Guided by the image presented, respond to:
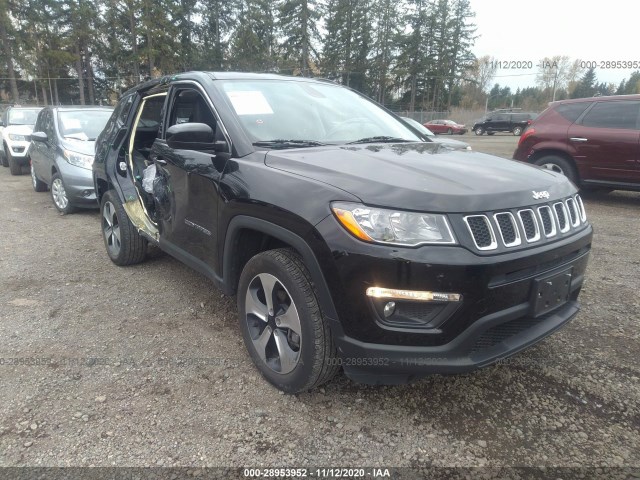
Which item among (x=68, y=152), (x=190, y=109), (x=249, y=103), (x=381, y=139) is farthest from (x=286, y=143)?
(x=68, y=152)

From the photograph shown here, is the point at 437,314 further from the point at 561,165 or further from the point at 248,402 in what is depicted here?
the point at 561,165

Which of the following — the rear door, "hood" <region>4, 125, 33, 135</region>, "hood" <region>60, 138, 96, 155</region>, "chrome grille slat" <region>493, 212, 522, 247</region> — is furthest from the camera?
"hood" <region>4, 125, 33, 135</region>

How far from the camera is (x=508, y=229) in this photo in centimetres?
196

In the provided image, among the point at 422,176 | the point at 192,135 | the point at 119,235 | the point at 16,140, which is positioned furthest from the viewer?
the point at 16,140

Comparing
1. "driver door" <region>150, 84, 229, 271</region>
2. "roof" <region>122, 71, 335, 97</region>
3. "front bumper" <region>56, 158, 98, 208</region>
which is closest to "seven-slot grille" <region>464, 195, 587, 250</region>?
"driver door" <region>150, 84, 229, 271</region>

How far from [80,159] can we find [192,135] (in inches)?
185

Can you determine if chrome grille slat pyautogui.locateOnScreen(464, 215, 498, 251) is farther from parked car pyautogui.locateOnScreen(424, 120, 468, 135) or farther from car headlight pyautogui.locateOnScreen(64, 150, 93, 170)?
parked car pyautogui.locateOnScreen(424, 120, 468, 135)

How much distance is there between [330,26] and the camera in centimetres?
4425

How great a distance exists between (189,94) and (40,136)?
5256 millimetres

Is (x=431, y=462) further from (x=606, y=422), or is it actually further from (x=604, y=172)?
(x=604, y=172)

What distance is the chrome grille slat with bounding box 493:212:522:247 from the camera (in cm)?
194

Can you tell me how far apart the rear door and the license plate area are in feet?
18.7

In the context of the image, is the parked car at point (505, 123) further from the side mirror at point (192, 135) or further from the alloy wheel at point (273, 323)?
the alloy wheel at point (273, 323)

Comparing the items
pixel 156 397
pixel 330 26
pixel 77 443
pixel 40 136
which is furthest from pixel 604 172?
pixel 330 26
